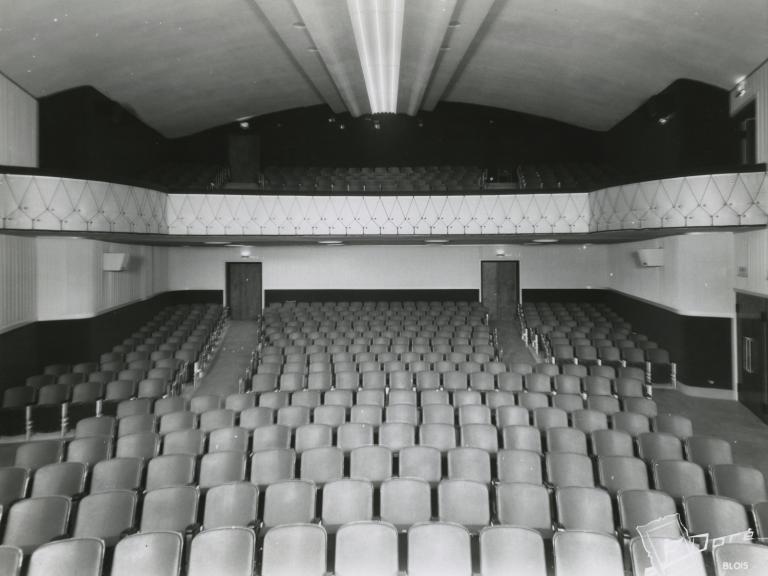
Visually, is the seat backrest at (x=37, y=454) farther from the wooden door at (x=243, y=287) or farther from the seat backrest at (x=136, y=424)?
the wooden door at (x=243, y=287)

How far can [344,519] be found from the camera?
4.80m

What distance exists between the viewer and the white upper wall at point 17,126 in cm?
988

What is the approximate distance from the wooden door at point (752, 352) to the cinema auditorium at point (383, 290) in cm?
9

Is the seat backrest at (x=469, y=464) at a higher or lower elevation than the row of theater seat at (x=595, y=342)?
lower

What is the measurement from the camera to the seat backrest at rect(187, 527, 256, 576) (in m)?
3.91

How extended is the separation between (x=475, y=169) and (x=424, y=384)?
10225mm

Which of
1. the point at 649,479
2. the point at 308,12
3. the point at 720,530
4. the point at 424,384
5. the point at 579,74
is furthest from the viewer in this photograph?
the point at 579,74

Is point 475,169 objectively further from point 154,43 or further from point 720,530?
point 720,530

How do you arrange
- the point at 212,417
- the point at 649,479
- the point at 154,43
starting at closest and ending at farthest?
1. the point at 649,479
2. the point at 212,417
3. the point at 154,43

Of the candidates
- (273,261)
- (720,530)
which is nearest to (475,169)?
(273,261)

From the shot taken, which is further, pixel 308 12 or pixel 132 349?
pixel 132 349

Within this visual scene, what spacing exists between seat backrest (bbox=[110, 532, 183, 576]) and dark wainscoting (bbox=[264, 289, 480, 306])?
42.8 feet

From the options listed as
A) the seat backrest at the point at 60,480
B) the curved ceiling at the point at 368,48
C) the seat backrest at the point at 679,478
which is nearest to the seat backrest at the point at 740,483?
the seat backrest at the point at 679,478

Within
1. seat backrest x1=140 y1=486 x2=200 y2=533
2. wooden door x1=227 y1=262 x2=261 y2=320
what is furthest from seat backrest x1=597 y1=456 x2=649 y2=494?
wooden door x1=227 y1=262 x2=261 y2=320
